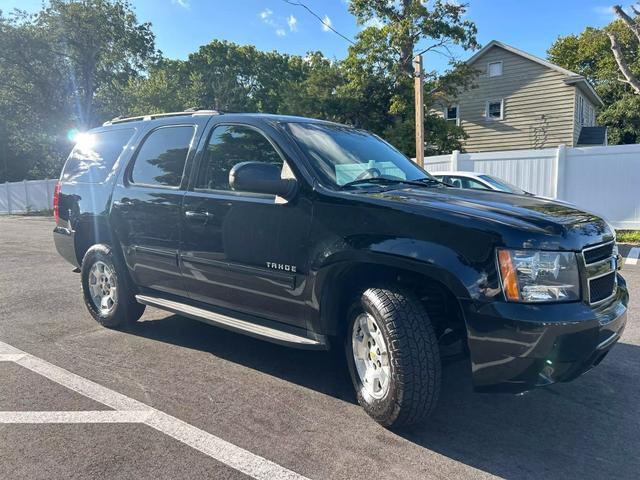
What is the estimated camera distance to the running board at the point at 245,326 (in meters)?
3.33

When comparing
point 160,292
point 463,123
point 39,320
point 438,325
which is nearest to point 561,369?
point 438,325

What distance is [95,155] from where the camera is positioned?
518 centimetres

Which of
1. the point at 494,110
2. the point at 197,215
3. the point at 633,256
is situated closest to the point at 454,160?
the point at 633,256

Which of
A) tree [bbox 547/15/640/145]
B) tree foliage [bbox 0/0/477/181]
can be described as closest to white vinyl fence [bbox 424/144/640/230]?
tree foliage [bbox 0/0/477/181]

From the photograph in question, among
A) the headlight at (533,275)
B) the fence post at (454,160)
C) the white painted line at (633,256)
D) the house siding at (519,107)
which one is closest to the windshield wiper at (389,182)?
the headlight at (533,275)

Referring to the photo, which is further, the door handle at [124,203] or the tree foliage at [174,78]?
the tree foliage at [174,78]

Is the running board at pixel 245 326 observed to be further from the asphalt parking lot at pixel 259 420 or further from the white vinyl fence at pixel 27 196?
the white vinyl fence at pixel 27 196

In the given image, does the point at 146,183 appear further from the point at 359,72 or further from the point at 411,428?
the point at 359,72

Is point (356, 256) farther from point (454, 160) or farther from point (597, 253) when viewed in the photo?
point (454, 160)

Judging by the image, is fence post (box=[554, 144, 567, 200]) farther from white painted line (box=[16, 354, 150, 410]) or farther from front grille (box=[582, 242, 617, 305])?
white painted line (box=[16, 354, 150, 410])

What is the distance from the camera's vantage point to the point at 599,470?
8.49 feet

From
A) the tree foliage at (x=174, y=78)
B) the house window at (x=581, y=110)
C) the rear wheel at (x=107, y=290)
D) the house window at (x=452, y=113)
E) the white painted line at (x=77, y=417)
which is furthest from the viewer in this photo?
the house window at (x=452, y=113)

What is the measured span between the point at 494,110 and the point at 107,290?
23.3 m

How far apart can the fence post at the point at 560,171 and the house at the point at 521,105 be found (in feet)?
37.0
